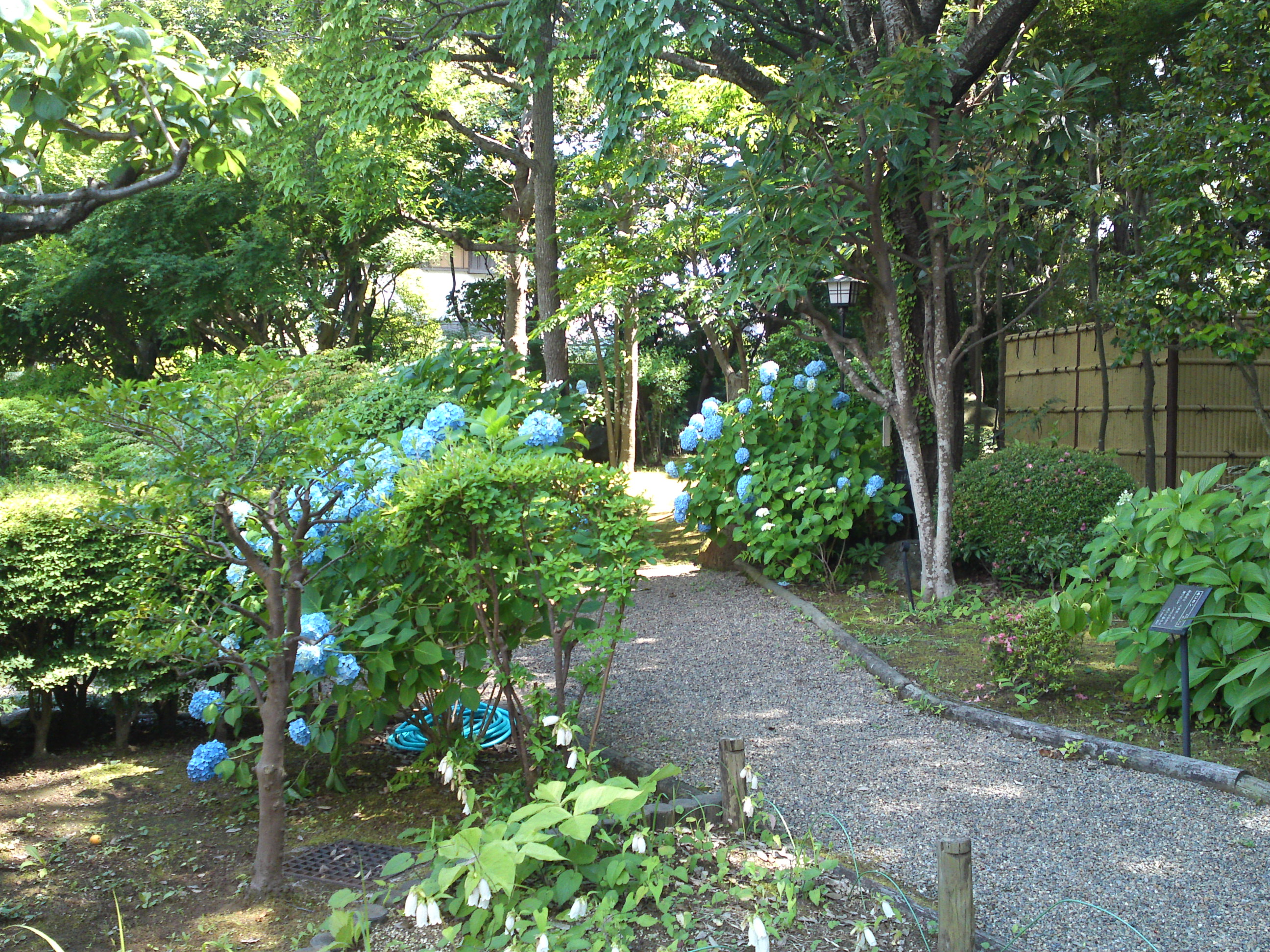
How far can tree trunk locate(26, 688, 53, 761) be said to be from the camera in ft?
14.3

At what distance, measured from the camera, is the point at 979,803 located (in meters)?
3.79

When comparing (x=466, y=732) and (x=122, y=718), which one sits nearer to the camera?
(x=466, y=732)

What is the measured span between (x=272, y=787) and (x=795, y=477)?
5872mm

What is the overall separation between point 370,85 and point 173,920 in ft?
27.1

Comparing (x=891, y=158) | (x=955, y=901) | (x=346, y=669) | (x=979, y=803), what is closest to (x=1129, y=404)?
(x=891, y=158)

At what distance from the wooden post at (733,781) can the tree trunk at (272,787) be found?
1.47m

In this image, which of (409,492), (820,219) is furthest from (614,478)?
(820,219)

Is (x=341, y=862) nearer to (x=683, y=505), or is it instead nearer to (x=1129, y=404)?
(x=683, y=505)

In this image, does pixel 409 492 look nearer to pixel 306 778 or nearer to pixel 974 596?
pixel 306 778

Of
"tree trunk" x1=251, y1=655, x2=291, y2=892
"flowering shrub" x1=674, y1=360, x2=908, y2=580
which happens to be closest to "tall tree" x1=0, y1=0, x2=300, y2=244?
"tree trunk" x1=251, y1=655, x2=291, y2=892

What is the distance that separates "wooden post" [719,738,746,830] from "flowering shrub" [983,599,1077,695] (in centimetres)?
231

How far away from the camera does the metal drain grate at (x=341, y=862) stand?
3072mm

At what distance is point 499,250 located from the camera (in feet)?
52.9

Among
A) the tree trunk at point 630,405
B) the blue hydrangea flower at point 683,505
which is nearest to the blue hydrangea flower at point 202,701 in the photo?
the blue hydrangea flower at point 683,505
